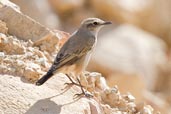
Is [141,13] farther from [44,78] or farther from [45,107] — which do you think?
[45,107]

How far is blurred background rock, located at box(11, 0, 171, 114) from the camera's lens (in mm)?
18438

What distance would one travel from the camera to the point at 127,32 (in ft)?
65.2

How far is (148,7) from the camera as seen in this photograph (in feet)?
69.8

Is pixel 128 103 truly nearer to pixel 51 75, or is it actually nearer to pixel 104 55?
pixel 51 75

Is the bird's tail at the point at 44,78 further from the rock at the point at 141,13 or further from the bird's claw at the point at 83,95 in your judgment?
the rock at the point at 141,13

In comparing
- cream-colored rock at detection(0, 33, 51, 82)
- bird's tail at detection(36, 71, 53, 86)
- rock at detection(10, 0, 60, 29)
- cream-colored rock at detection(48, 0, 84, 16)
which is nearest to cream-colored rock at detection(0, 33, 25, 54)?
cream-colored rock at detection(0, 33, 51, 82)

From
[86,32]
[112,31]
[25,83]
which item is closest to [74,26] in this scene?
[112,31]

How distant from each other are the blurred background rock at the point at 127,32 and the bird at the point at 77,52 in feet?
21.8

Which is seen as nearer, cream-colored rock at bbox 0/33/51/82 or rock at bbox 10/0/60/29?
cream-colored rock at bbox 0/33/51/82

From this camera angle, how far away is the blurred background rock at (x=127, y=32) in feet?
60.5

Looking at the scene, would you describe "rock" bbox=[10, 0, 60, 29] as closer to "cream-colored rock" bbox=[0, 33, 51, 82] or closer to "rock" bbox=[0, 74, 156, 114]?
"cream-colored rock" bbox=[0, 33, 51, 82]

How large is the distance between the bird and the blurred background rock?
6650 mm

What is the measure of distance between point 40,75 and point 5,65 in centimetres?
46

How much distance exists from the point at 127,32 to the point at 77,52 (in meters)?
10.2
